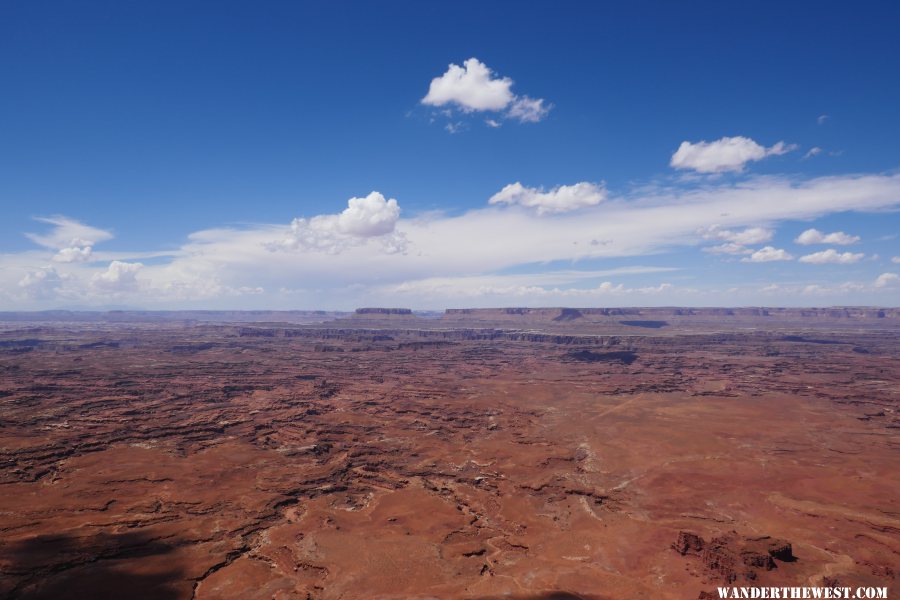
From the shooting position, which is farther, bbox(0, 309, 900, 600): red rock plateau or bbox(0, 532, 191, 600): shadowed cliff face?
bbox(0, 309, 900, 600): red rock plateau

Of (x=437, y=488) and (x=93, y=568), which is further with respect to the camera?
(x=437, y=488)

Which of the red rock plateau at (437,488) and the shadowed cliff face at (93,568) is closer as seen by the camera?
the shadowed cliff face at (93,568)

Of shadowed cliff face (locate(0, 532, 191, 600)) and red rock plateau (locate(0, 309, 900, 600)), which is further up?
shadowed cliff face (locate(0, 532, 191, 600))

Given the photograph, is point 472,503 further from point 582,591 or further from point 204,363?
point 204,363

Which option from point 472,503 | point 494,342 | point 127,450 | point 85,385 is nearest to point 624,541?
point 472,503

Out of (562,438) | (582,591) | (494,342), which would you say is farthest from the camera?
(494,342)

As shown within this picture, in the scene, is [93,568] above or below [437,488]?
above

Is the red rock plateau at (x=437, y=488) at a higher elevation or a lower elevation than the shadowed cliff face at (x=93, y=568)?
lower

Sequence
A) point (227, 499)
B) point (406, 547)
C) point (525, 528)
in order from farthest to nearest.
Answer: point (227, 499) → point (525, 528) → point (406, 547)
